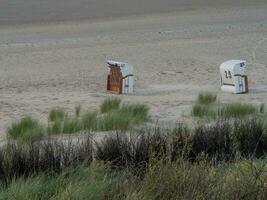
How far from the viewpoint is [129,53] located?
930 inches

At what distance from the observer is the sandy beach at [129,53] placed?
14.5 metres

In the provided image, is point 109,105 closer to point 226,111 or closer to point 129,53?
point 226,111

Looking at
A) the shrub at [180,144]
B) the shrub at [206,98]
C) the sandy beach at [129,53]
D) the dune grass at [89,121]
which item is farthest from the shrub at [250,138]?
the shrub at [206,98]

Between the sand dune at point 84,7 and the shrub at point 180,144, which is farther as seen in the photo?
the sand dune at point 84,7

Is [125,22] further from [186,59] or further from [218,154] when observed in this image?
[218,154]


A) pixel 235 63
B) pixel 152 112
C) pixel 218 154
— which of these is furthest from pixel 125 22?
pixel 218 154

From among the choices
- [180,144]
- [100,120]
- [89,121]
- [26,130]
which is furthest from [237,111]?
[180,144]

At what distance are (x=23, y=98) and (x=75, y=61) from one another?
7.18 metres

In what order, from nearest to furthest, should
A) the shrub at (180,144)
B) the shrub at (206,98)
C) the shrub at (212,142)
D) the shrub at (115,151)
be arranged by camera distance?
the shrub at (180,144) → the shrub at (115,151) → the shrub at (212,142) → the shrub at (206,98)

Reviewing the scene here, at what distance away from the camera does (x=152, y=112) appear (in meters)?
12.2

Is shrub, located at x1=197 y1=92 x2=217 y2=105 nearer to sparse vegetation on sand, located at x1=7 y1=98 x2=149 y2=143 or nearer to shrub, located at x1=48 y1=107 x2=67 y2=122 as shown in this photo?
sparse vegetation on sand, located at x1=7 y1=98 x2=149 y2=143

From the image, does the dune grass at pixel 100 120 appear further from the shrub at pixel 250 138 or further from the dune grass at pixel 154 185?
the dune grass at pixel 154 185

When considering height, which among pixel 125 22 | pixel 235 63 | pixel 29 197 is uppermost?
pixel 125 22

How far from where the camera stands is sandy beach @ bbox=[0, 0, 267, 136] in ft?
47.6
